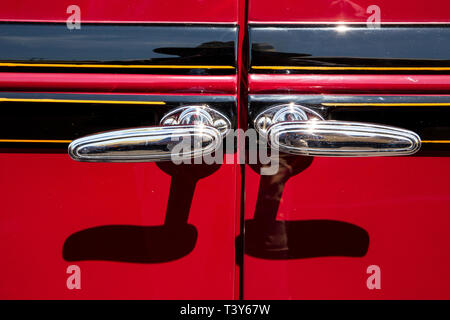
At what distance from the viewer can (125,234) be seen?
744mm

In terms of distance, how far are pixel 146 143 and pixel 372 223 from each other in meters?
0.47

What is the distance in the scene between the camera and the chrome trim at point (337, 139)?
63 cm

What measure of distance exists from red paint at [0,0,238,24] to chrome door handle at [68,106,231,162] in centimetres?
21

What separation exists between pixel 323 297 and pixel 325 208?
7.6 inches

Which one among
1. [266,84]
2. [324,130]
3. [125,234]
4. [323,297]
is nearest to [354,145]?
[324,130]

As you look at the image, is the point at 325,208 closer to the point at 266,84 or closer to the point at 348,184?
the point at 348,184

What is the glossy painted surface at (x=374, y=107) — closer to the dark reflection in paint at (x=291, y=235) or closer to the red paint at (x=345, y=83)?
the red paint at (x=345, y=83)

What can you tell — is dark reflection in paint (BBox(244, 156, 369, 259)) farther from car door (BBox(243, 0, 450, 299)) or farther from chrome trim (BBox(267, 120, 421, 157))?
chrome trim (BBox(267, 120, 421, 157))

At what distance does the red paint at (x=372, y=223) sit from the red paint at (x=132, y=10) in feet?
1.01

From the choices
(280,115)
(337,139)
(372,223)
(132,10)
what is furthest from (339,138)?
(132,10)

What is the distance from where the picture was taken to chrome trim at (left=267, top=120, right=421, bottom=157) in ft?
2.06

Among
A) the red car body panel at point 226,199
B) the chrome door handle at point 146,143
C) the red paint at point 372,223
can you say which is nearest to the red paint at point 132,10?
the red car body panel at point 226,199
